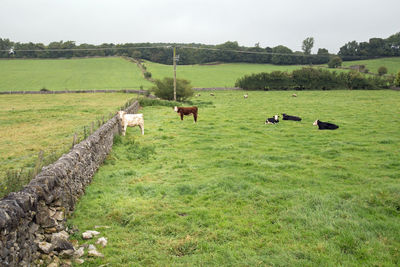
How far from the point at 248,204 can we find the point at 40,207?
478 centimetres

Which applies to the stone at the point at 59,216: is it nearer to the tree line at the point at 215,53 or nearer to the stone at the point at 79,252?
the stone at the point at 79,252

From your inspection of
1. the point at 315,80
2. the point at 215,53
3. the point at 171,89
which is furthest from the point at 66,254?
the point at 215,53

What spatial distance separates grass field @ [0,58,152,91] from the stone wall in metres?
52.1

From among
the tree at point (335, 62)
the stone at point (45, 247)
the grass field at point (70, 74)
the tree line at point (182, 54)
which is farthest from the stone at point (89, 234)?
the tree line at point (182, 54)

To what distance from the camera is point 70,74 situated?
254 feet

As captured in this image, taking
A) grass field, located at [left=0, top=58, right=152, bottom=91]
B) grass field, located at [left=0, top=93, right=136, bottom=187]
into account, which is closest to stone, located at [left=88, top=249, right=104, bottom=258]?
grass field, located at [left=0, top=93, right=136, bottom=187]

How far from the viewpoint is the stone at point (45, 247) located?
5208 millimetres

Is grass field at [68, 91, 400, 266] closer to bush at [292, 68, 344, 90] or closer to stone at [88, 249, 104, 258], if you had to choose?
stone at [88, 249, 104, 258]

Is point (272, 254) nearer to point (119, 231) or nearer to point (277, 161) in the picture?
point (119, 231)

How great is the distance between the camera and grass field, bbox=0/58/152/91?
200 ft

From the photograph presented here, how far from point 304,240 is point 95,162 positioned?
747 cm

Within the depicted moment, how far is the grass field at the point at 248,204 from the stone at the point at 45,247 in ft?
2.55

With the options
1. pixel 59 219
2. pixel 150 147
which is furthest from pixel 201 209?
pixel 150 147

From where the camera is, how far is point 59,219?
6.25 metres
